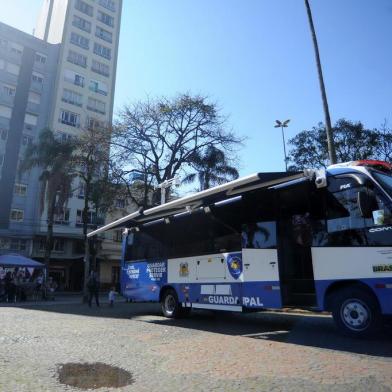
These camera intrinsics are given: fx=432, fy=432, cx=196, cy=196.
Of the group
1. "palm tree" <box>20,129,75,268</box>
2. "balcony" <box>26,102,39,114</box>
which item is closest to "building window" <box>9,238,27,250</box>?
"palm tree" <box>20,129,75,268</box>

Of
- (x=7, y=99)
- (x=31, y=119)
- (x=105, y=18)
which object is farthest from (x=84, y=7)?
(x=31, y=119)

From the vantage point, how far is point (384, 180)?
845cm

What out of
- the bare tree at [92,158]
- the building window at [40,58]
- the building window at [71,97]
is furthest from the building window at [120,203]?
the building window at [40,58]

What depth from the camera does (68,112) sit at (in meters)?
50.5

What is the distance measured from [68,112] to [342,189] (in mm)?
46400

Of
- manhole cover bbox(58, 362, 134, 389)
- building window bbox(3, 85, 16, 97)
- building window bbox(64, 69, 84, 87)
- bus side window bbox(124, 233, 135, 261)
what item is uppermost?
building window bbox(64, 69, 84, 87)

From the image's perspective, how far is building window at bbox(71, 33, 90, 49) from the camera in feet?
177

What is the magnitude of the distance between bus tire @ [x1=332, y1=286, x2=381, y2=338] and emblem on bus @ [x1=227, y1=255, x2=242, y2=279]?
2761 mm

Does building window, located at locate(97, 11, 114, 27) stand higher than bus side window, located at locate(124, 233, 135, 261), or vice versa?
building window, located at locate(97, 11, 114, 27)

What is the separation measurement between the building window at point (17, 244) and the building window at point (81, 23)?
28.5 meters

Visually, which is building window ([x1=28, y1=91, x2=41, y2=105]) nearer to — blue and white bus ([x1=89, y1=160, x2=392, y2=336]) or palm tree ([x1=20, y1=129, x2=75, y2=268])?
palm tree ([x1=20, y1=129, x2=75, y2=268])

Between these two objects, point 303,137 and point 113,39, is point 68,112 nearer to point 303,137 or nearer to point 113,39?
point 113,39

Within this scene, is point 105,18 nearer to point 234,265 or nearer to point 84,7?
point 84,7

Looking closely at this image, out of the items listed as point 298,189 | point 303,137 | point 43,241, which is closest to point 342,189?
point 298,189
